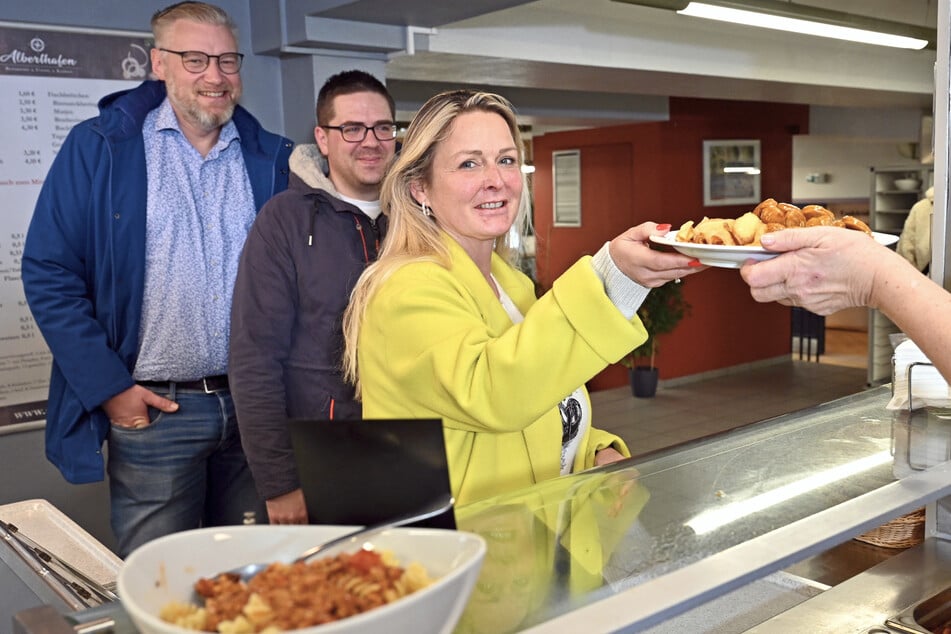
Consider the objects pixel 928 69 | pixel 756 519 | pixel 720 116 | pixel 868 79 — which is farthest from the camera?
pixel 720 116

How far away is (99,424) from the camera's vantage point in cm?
288

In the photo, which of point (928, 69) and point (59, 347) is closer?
point (59, 347)

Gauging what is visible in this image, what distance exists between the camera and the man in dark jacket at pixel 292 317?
2592mm

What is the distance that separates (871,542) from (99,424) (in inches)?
87.7

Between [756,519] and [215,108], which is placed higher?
[215,108]

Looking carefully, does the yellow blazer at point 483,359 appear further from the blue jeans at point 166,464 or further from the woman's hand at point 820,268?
the blue jeans at point 166,464

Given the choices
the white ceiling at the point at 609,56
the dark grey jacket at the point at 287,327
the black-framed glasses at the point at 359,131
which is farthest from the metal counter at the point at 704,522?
the white ceiling at the point at 609,56

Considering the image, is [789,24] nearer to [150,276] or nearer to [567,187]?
[150,276]

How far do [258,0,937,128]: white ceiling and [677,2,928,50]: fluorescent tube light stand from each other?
1.49ft

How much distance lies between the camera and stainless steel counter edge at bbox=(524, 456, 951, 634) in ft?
3.48

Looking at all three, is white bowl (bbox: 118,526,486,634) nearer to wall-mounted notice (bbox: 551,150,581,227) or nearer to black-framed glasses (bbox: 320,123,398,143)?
black-framed glasses (bbox: 320,123,398,143)

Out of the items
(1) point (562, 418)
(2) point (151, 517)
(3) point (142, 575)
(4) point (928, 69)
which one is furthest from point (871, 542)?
(4) point (928, 69)

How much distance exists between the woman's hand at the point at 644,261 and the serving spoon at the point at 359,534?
0.68 m

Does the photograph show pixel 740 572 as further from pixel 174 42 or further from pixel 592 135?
pixel 592 135
